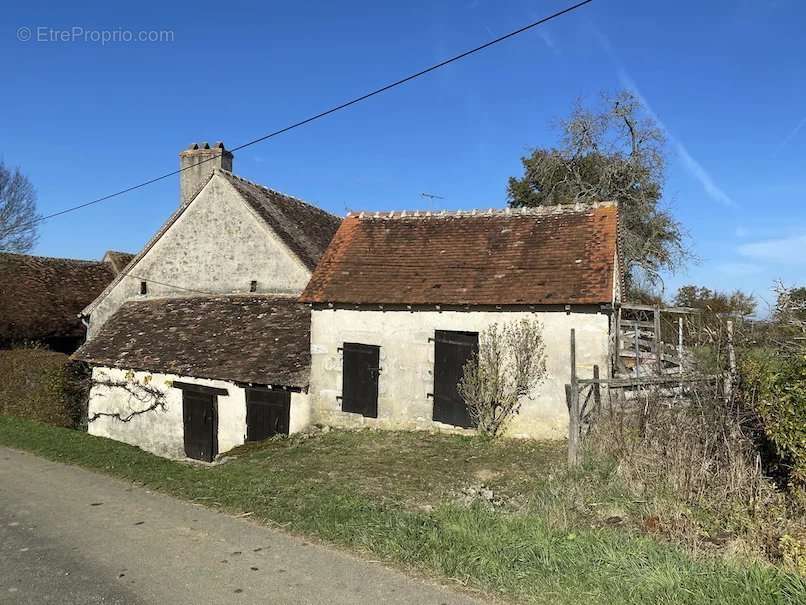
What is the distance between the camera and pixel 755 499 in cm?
626

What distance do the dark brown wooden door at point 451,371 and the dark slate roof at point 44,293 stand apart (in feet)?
61.2

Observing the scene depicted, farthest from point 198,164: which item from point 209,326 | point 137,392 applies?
point 137,392

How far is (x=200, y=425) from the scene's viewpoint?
15.8 m

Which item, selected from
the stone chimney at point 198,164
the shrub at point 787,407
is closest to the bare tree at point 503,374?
the shrub at point 787,407

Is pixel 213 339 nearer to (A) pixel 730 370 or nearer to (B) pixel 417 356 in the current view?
(B) pixel 417 356

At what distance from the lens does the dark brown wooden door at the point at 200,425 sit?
15.5 m

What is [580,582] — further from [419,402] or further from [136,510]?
[419,402]

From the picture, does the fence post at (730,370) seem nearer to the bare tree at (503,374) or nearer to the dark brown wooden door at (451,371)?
the bare tree at (503,374)

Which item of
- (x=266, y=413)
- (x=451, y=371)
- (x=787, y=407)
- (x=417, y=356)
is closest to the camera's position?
(x=787, y=407)

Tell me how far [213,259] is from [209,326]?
8.76ft

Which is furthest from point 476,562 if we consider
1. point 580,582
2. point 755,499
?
point 755,499

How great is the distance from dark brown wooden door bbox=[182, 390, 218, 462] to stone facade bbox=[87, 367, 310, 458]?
0.21 meters

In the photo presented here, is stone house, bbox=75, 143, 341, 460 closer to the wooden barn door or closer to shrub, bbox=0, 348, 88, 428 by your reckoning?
the wooden barn door

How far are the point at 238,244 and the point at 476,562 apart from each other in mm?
15313
